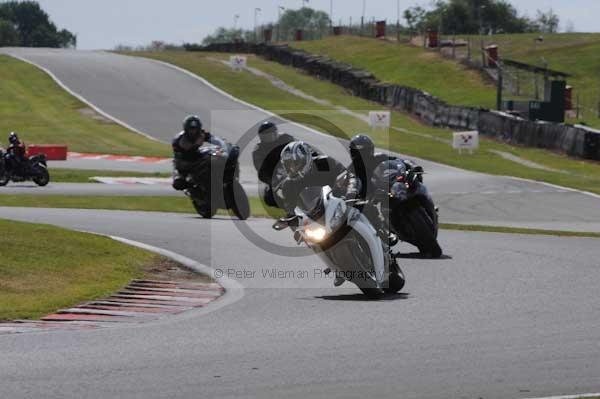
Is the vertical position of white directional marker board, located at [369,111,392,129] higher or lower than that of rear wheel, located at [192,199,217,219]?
lower

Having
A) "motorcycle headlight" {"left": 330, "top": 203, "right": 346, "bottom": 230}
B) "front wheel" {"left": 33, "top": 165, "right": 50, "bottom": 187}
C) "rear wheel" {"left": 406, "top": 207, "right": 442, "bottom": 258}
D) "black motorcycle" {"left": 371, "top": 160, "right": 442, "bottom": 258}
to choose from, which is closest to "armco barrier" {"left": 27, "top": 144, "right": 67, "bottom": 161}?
"front wheel" {"left": 33, "top": 165, "right": 50, "bottom": 187}

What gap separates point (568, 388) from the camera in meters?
8.15

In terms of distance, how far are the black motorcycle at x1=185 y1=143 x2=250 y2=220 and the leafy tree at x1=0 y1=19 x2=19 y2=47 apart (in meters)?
119

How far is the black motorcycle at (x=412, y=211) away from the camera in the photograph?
1642 centimetres

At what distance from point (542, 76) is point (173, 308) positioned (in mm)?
50152

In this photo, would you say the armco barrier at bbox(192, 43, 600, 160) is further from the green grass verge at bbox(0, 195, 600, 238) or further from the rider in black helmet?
the rider in black helmet

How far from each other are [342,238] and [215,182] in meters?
9.85

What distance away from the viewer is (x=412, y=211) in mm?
16984

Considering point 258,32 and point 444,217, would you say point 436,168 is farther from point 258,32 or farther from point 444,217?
point 258,32

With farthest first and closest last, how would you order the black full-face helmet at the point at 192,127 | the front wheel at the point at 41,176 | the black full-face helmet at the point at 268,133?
the front wheel at the point at 41,176, the black full-face helmet at the point at 192,127, the black full-face helmet at the point at 268,133

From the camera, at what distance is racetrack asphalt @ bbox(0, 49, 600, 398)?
26.5ft

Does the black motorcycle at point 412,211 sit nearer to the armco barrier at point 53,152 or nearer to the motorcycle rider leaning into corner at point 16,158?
the motorcycle rider leaning into corner at point 16,158

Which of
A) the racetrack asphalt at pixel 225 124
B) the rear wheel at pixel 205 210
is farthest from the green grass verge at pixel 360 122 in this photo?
the rear wheel at pixel 205 210

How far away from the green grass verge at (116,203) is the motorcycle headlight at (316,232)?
37.1 ft
